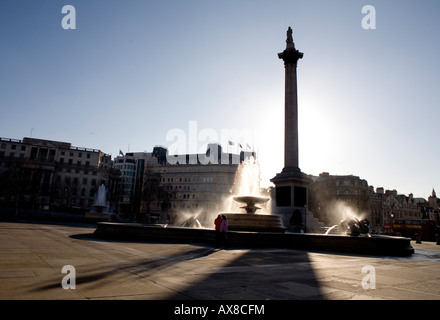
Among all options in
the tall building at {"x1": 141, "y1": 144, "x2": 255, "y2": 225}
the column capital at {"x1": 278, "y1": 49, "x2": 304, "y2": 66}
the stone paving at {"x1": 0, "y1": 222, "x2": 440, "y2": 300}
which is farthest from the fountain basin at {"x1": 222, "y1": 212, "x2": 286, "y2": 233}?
the tall building at {"x1": 141, "y1": 144, "x2": 255, "y2": 225}

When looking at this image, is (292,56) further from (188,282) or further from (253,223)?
(188,282)

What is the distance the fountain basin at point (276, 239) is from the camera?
14922 mm

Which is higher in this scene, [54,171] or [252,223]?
[54,171]

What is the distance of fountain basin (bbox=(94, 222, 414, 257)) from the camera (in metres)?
14.9

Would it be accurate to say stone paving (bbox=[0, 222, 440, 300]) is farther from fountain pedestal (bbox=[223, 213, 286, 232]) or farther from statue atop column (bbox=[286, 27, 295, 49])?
statue atop column (bbox=[286, 27, 295, 49])

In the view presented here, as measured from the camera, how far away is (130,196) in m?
109

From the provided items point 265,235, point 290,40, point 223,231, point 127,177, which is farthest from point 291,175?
point 127,177

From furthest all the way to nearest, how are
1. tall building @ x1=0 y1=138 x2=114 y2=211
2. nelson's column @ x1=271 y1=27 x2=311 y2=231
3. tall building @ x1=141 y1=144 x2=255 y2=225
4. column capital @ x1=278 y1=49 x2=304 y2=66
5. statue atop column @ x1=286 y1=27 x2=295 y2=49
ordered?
tall building @ x1=141 y1=144 x2=255 y2=225 → tall building @ x1=0 y1=138 x2=114 y2=211 → statue atop column @ x1=286 y1=27 x2=295 y2=49 → column capital @ x1=278 y1=49 x2=304 y2=66 → nelson's column @ x1=271 y1=27 x2=311 y2=231

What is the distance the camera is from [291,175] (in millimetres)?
33094

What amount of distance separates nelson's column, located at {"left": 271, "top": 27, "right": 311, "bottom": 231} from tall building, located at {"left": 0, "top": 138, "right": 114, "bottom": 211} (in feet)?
220

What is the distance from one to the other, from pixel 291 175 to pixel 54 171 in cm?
8026

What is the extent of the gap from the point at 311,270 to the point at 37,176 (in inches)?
3633
